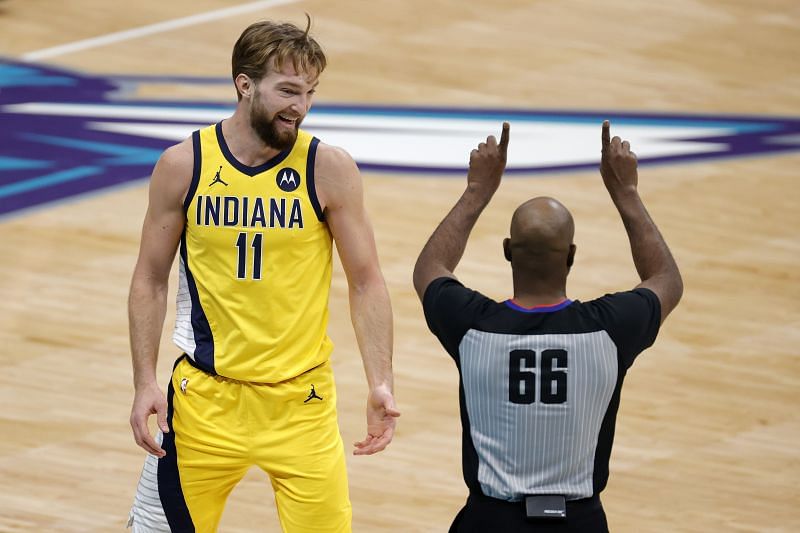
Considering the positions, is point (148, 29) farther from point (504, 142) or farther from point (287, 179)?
point (504, 142)

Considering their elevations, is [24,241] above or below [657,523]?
above

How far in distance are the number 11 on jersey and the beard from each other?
0.86 feet

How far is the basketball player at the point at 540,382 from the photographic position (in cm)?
363

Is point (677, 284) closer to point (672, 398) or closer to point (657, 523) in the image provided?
point (657, 523)

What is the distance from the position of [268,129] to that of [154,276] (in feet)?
1.81

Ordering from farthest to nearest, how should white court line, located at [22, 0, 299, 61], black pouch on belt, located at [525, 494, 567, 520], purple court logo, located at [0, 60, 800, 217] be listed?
white court line, located at [22, 0, 299, 61], purple court logo, located at [0, 60, 800, 217], black pouch on belt, located at [525, 494, 567, 520]

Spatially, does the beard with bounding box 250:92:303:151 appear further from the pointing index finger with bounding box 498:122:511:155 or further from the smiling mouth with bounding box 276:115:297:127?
the pointing index finger with bounding box 498:122:511:155

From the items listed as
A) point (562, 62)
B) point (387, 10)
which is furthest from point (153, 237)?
point (387, 10)

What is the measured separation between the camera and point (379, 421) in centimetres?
426

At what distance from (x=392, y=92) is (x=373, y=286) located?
24.2 feet

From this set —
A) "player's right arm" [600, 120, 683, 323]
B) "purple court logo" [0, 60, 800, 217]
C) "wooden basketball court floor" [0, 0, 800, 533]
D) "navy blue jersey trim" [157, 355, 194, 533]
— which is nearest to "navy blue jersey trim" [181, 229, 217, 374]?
"navy blue jersey trim" [157, 355, 194, 533]

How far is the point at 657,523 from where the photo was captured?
611cm

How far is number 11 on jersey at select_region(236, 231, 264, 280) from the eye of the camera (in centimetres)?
421

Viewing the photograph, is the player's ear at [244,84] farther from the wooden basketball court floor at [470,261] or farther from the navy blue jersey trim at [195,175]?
the wooden basketball court floor at [470,261]
